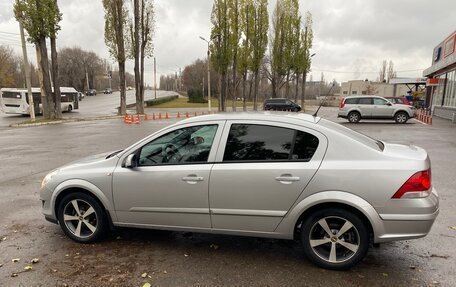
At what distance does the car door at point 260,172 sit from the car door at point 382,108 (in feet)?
64.0

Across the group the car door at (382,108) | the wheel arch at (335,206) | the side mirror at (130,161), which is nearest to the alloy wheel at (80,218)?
the side mirror at (130,161)

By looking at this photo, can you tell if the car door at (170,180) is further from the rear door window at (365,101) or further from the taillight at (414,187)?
the rear door window at (365,101)

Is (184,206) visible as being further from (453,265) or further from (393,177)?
(453,265)

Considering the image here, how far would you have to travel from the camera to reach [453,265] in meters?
3.35

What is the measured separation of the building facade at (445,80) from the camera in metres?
23.7

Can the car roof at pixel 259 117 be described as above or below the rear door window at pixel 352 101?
above

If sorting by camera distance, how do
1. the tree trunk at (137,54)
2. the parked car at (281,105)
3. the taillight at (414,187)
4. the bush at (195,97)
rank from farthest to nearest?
the bush at (195,97) → the parked car at (281,105) → the tree trunk at (137,54) → the taillight at (414,187)

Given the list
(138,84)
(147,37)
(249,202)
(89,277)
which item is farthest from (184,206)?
(147,37)

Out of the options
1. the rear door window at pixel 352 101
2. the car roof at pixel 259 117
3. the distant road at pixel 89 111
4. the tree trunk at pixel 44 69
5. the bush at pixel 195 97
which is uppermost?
the tree trunk at pixel 44 69

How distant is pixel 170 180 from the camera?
3506 millimetres

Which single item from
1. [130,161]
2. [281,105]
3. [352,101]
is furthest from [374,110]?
[130,161]

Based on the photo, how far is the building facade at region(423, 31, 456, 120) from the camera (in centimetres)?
2366

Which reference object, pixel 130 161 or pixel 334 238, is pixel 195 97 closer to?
pixel 130 161

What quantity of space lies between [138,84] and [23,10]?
533 inches
